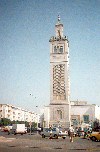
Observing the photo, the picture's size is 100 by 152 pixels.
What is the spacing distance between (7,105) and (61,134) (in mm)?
104027

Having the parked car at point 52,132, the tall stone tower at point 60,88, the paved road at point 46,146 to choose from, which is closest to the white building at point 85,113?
the tall stone tower at point 60,88

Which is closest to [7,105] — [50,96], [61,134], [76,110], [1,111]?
[1,111]

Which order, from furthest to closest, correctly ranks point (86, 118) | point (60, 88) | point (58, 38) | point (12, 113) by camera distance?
1. point (12, 113)
2. point (86, 118)
3. point (58, 38)
4. point (60, 88)

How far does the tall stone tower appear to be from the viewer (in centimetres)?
8269

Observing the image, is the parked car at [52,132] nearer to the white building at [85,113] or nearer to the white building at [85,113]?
the white building at [85,113]

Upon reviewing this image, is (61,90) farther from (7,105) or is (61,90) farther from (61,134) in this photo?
(7,105)

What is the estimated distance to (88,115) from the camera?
108 metres

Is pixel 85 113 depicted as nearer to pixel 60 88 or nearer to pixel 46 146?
pixel 60 88

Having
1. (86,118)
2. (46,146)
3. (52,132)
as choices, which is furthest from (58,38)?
(46,146)

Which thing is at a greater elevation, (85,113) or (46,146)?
(85,113)

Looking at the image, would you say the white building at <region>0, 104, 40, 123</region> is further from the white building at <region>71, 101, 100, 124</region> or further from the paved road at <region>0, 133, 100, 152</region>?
the paved road at <region>0, 133, 100, 152</region>

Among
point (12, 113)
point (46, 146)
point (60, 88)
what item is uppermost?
point (60, 88)

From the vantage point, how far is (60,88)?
8331cm

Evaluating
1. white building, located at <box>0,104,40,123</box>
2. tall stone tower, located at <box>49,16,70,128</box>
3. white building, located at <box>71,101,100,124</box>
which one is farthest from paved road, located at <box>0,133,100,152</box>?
white building, located at <box>0,104,40,123</box>
